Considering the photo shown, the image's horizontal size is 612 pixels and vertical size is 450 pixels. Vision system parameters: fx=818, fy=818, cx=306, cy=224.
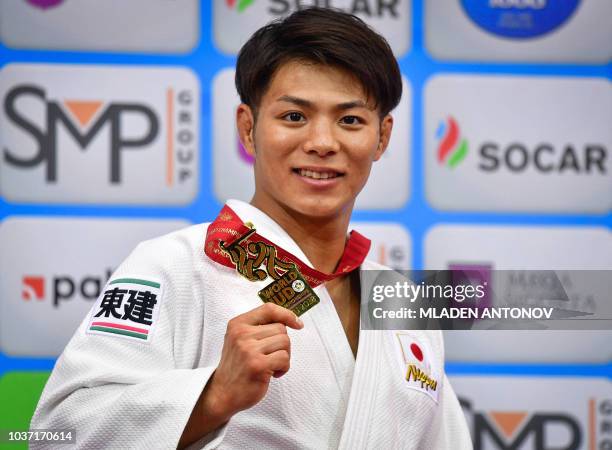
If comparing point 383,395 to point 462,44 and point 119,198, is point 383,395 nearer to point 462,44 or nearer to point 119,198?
point 119,198

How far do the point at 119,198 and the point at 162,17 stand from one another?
1.54 feet

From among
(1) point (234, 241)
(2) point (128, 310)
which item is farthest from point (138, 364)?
(1) point (234, 241)

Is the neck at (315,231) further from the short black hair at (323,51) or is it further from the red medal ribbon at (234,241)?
the short black hair at (323,51)

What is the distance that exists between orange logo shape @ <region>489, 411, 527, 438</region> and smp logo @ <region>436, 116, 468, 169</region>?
0.65m

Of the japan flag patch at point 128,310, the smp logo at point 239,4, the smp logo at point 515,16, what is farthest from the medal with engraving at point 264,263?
the smp logo at point 515,16

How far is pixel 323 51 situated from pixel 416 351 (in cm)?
53

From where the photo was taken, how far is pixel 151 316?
4.05 ft

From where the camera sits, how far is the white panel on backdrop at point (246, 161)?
2041 millimetres

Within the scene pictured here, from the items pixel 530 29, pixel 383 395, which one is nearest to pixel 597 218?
pixel 530 29

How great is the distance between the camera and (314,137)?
4.33ft

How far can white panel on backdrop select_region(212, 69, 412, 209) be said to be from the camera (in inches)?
80.4

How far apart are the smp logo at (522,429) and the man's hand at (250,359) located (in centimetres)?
113

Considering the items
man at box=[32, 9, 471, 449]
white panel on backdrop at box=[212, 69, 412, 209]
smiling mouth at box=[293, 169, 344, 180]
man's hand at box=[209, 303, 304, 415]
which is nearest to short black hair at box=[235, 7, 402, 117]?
man at box=[32, 9, 471, 449]

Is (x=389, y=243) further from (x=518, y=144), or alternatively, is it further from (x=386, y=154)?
(x=518, y=144)
